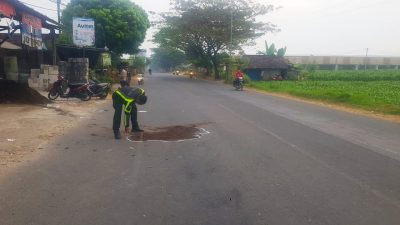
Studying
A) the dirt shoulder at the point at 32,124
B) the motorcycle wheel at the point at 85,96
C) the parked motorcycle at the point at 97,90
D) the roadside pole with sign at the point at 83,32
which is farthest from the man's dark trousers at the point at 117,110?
the roadside pole with sign at the point at 83,32

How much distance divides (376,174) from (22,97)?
1505cm

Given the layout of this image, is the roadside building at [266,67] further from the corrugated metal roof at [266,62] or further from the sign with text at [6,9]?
the sign with text at [6,9]

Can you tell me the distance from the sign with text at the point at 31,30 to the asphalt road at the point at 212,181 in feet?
31.6

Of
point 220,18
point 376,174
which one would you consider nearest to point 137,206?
point 376,174

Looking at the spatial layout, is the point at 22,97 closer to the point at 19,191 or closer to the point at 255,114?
the point at 255,114

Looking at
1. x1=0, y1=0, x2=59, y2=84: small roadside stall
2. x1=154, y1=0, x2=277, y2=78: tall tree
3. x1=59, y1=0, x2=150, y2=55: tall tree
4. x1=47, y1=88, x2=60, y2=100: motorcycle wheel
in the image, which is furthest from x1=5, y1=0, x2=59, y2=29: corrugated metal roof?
x1=154, y1=0, x2=277, y2=78: tall tree

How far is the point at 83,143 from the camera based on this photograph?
364 inches

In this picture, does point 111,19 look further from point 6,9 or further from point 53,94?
point 6,9

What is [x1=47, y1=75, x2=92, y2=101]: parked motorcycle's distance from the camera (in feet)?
64.3

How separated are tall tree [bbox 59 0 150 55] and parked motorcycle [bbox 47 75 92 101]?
17871 mm

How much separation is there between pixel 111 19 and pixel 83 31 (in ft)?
30.1

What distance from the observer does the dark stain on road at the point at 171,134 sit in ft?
32.3

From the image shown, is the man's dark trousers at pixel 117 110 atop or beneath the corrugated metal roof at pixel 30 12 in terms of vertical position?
beneath

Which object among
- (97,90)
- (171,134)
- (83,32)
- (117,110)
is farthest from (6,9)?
(83,32)
